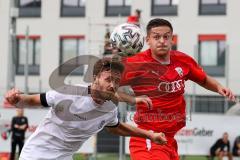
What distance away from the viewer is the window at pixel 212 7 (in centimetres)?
4119

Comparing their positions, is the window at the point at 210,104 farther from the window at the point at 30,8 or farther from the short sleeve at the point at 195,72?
the window at the point at 30,8

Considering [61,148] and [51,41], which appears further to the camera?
[51,41]

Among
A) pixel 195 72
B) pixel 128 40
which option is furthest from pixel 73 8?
pixel 195 72

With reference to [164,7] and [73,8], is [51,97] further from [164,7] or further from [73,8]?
[73,8]

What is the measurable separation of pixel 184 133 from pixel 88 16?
24066 millimetres

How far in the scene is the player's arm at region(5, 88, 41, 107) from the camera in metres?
5.84

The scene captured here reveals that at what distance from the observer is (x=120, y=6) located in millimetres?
42906

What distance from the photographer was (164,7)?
42.2 m

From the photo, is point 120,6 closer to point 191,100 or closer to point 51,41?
point 51,41

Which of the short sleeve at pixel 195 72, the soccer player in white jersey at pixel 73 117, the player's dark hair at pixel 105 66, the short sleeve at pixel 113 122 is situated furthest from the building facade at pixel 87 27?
the player's dark hair at pixel 105 66

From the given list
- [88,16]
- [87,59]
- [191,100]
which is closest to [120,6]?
[88,16]

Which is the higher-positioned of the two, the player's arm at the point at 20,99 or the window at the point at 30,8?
the window at the point at 30,8

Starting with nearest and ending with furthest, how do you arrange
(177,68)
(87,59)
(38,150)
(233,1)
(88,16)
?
(38,150) → (177,68) → (87,59) → (233,1) → (88,16)

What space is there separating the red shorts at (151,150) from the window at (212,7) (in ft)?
110
